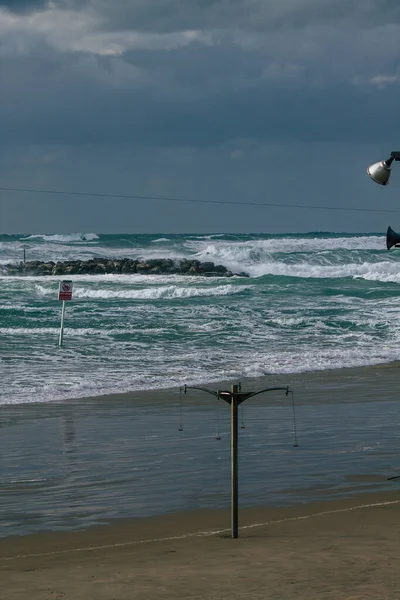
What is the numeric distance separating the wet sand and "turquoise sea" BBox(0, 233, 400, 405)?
26.8 feet

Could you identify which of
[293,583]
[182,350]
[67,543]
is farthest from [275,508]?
[182,350]

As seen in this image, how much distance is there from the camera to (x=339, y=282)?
51.0 m

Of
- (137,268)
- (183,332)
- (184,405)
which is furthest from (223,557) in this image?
(137,268)

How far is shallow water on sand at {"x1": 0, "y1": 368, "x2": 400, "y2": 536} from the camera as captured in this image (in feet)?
30.0

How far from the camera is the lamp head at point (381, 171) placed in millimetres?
8016

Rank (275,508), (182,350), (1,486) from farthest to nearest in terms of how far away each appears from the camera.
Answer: (182,350) < (1,486) < (275,508)

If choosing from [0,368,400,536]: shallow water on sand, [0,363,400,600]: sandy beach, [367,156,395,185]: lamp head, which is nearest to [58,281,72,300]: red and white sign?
[0,368,400,536]: shallow water on sand

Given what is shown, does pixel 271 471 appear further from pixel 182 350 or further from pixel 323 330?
pixel 323 330

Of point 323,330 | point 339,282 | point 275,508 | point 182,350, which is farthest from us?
point 339,282

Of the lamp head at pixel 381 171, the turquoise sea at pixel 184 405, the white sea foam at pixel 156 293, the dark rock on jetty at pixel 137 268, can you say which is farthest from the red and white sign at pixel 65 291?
the dark rock on jetty at pixel 137 268

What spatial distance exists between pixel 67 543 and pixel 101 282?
45.4m

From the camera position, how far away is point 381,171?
8.06 m

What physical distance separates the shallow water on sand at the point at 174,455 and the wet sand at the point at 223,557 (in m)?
0.40

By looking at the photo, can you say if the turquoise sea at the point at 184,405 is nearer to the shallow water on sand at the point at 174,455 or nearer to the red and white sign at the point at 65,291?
the shallow water on sand at the point at 174,455
